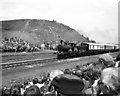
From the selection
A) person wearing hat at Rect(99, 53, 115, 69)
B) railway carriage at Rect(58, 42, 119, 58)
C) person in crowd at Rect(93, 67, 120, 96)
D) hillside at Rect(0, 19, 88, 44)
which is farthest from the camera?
hillside at Rect(0, 19, 88, 44)

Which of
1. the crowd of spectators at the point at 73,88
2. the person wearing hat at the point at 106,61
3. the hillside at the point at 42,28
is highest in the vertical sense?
the hillside at the point at 42,28

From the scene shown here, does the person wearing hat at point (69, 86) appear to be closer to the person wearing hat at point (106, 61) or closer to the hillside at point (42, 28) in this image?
the person wearing hat at point (106, 61)

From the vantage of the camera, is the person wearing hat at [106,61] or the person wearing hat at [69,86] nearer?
the person wearing hat at [69,86]

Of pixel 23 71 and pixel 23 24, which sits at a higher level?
pixel 23 24

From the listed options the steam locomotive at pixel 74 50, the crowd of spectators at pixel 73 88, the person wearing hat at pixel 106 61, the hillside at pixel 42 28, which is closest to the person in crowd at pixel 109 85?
the crowd of spectators at pixel 73 88

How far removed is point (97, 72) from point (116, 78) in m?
2.39

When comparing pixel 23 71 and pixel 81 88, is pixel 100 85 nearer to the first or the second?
pixel 81 88

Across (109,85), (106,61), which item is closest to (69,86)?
(109,85)

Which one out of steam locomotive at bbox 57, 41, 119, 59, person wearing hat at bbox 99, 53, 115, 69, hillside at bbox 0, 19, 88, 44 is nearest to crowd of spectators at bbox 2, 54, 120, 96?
person wearing hat at bbox 99, 53, 115, 69

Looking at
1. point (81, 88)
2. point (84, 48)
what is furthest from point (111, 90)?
point (84, 48)

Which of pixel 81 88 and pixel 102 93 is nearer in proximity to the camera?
pixel 81 88

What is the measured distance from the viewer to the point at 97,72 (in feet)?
35.7

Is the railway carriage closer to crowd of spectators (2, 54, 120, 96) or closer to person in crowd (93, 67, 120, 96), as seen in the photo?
person in crowd (93, 67, 120, 96)

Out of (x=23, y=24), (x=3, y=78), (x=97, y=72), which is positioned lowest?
(x=3, y=78)
